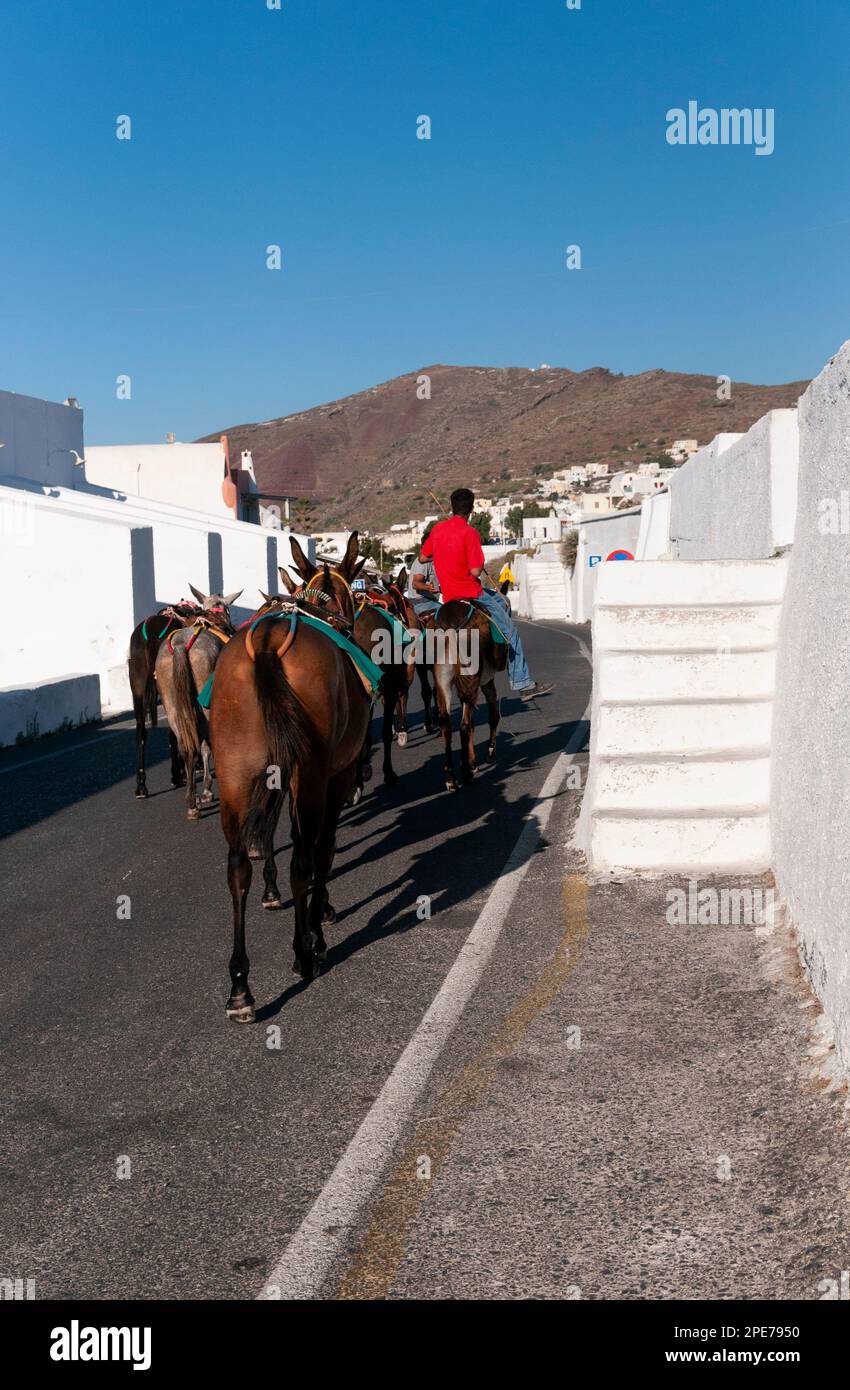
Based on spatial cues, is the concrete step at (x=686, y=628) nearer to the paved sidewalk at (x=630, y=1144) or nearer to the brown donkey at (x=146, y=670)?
the paved sidewalk at (x=630, y=1144)

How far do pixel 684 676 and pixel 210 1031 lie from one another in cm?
393

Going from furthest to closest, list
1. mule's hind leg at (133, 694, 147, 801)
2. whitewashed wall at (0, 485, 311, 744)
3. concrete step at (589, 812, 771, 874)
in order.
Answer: whitewashed wall at (0, 485, 311, 744) < mule's hind leg at (133, 694, 147, 801) < concrete step at (589, 812, 771, 874)

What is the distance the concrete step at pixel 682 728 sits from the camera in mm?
7398

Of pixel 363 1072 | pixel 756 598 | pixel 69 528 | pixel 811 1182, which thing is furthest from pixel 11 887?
pixel 69 528

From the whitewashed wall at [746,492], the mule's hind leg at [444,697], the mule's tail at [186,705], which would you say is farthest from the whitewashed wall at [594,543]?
the mule's tail at [186,705]

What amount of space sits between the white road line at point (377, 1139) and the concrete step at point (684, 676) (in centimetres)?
168

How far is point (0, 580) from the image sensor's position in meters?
23.1

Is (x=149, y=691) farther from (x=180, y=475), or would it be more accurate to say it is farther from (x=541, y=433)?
(x=541, y=433)

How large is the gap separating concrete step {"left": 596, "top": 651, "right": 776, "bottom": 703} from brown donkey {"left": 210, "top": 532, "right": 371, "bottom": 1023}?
220 centimetres

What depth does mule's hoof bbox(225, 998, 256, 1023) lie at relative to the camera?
5391mm

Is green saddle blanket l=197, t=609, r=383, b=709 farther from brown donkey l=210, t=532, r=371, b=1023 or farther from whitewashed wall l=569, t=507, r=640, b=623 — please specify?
whitewashed wall l=569, t=507, r=640, b=623

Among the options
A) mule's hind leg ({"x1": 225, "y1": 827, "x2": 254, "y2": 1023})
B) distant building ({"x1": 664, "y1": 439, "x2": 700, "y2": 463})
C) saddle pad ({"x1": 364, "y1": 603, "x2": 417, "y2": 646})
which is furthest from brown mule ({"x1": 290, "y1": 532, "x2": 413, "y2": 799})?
distant building ({"x1": 664, "y1": 439, "x2": 700, "y2": 463})

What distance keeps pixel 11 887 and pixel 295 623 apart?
3.46 metres
